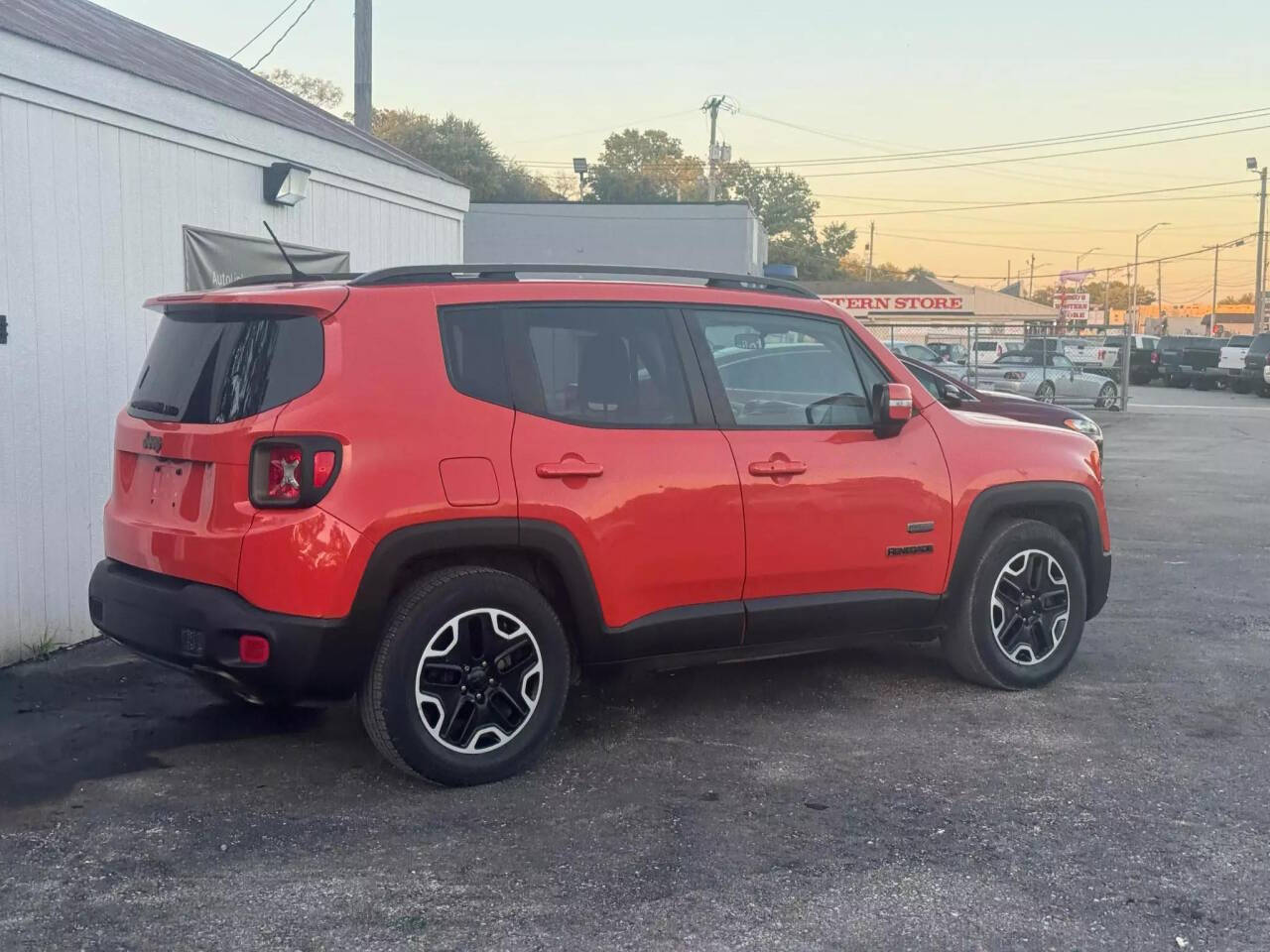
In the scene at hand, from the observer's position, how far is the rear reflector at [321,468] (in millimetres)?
4500

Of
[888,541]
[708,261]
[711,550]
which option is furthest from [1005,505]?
[708,261]

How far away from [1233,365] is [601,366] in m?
38.5

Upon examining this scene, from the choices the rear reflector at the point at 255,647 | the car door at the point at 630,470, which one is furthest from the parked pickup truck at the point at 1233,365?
the rear reflector at the point at 255,647

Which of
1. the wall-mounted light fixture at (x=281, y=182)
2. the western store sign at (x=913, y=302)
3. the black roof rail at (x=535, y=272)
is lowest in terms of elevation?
the black roof rail at (x=535, y=272)

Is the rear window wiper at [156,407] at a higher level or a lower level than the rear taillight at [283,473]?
higher

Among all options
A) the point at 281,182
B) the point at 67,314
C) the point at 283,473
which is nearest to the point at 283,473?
the point at 283,473

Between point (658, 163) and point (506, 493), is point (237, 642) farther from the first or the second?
point (658, 163)

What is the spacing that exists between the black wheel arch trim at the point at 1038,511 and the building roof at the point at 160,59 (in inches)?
193

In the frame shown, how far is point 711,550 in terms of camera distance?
5254mm

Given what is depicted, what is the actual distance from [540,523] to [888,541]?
1.64 m

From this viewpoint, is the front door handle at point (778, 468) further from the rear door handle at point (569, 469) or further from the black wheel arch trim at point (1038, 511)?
the black wheel arch trim at point (1038, 511)

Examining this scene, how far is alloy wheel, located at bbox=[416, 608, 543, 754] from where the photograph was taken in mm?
4750

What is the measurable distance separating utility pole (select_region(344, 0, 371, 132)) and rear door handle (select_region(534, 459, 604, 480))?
16.5 metres

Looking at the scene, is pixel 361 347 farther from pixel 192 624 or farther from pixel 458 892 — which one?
pixel 458 892
